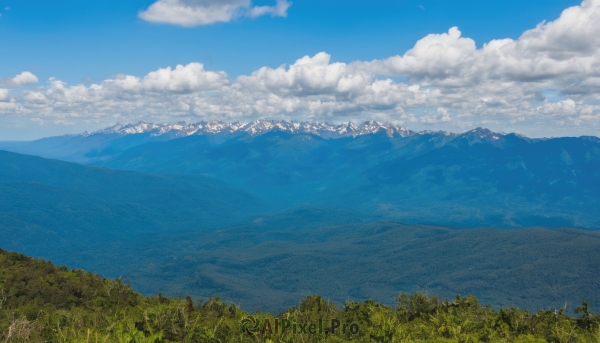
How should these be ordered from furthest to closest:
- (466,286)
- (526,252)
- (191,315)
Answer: (526,252), (466,286), (191,315)

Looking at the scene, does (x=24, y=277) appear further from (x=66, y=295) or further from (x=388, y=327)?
(x=388, y=327)

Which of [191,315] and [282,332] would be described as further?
[191,315]

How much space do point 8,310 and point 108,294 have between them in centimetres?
1035

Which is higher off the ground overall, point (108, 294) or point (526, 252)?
point (108, 294)

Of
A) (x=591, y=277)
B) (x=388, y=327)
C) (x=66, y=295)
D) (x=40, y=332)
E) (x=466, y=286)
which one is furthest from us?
(x=466, y=286)

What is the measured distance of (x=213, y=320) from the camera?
38.4 m

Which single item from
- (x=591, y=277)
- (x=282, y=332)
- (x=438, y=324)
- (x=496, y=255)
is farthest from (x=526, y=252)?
(x=282, y=332)

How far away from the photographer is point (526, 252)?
193000 mm

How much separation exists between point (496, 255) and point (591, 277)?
146 feet

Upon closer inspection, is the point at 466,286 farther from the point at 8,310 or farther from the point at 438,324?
the point at 8,310

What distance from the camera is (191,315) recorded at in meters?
41.2

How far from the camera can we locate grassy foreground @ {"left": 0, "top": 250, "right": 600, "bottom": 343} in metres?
29.9

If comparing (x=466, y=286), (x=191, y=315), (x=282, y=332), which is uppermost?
(x=282, y=332)

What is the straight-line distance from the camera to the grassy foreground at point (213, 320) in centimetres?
2988
